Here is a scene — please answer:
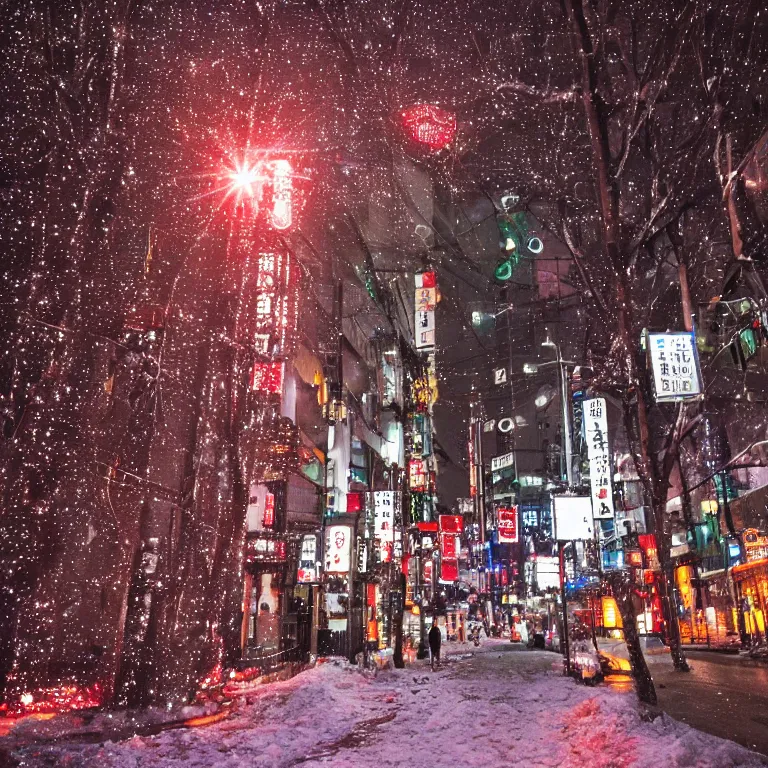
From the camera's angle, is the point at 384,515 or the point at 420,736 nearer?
the point at 420,736

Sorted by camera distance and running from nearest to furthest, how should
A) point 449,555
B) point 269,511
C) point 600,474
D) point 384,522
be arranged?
point 269,511, point 600,474, point 384,522, point 449,555

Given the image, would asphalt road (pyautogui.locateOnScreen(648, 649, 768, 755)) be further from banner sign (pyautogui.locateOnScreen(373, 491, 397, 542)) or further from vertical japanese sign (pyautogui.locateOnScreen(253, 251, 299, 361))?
vertical japanese sign (pyautogui.locateOnScreen(253, 251, 299, 361))

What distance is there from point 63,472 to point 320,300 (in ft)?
58.5

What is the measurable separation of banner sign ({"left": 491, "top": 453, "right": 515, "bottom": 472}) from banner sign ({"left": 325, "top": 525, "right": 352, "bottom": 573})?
42208 millimetres

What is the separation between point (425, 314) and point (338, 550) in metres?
15.4

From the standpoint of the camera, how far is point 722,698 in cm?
1091

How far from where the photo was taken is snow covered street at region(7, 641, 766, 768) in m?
6.51

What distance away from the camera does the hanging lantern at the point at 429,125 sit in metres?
20.4

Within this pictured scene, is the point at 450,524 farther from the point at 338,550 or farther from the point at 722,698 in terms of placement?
the point at 722,698

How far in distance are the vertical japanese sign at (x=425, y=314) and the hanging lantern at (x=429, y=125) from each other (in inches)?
449

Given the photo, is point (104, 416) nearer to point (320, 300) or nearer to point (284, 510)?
point (284, 510)

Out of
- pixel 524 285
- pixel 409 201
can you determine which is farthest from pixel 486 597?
pixel 409 201

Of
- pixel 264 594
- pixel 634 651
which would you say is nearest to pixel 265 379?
pixel 264 594

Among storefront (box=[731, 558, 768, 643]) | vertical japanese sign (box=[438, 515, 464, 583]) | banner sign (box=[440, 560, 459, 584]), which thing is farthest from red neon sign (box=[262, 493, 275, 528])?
storefront (box=[731, 558, 768, 643])
